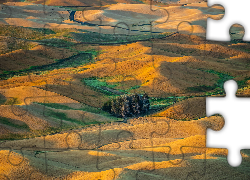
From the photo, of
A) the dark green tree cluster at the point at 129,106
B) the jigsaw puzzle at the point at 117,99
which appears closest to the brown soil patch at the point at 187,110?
the jigsaw puzzle at the point at 117,99

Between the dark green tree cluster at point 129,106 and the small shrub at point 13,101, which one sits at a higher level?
the small shrub at point 13,101

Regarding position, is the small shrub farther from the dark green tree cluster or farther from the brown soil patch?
the brown soil patch

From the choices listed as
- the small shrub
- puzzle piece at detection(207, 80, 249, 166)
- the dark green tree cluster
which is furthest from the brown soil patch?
puzzle piece at detection(207, 80, 249, 166)

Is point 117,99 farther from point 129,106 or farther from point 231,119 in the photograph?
point 231,119

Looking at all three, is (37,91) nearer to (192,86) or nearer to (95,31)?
(192,86)

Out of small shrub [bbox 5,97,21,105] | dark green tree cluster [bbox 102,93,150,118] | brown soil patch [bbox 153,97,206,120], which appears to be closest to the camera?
brown soil patch [bbox 153,97,206,120]

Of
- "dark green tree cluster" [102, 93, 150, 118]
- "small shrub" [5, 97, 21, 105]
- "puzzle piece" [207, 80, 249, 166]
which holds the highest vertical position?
"puzzle piece" [207, 80, 249, 166]

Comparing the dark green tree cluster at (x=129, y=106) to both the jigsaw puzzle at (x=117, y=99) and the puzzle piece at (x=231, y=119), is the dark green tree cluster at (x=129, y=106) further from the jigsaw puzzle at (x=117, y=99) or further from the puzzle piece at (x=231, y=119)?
the puzzle piece at (x=231, y=119)
